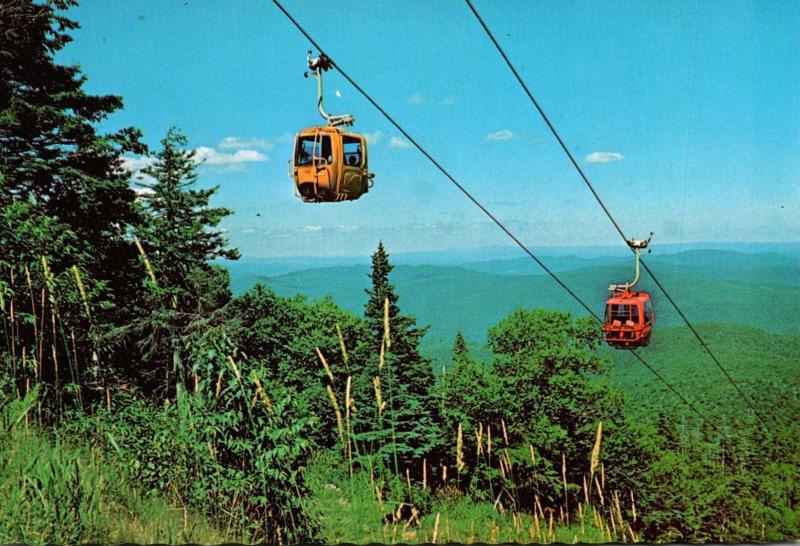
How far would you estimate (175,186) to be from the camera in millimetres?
21578

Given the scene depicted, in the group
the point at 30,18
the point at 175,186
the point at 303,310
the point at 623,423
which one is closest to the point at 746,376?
the point at 623,423

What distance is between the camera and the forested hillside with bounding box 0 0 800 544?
11.5 feet

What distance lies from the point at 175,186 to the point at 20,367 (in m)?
18.5

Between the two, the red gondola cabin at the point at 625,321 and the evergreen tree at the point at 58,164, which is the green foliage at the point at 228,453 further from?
the red gondola cabin at the point at 625,321

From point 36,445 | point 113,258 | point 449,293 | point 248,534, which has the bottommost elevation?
point 449,293

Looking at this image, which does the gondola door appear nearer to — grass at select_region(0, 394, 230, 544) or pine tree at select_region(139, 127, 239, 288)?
grass at select_region(0, 394, 230, 544)

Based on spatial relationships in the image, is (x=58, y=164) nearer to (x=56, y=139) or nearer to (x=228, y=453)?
(x=56, y=139)

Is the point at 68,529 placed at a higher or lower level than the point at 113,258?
lower

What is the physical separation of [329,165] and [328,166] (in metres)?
0.02

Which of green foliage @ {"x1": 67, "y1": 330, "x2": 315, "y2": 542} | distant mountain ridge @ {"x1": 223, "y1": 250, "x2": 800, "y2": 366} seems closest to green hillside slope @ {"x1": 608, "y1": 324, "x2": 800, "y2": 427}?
distant mountain ridge @ {"x1": 223, "y1": 250, "x2": 800, "y2": 366}

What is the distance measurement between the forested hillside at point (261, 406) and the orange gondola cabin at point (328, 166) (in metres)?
1.98

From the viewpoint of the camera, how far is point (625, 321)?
10.9 metres

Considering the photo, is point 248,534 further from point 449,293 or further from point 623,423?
point 449,293

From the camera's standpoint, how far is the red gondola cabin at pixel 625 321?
10.8 metres
